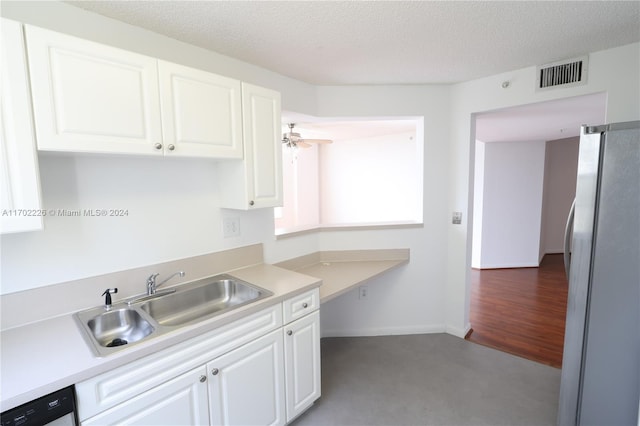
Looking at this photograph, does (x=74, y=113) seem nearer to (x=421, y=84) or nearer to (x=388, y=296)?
(x=421, y=84)

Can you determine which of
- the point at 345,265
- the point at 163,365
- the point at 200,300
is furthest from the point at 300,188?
the point at 163,365

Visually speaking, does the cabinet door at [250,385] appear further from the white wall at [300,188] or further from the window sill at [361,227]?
the white wall at [300,188]

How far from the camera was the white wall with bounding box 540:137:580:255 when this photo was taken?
5.91 m

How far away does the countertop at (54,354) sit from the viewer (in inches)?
38.9

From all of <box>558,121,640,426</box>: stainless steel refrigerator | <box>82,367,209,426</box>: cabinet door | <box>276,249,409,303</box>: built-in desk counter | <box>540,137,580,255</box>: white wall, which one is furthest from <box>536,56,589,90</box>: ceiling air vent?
<box>540,137,580,255</box>: white wall

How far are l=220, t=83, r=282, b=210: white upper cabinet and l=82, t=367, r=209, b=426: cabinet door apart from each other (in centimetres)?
97

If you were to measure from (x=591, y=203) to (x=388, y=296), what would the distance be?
185 centimetres

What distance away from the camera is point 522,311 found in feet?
11.6

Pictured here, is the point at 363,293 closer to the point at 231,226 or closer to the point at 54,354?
the point at 231,226

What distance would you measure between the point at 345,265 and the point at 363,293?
454 millimetres

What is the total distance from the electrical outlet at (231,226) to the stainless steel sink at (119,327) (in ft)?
2.43

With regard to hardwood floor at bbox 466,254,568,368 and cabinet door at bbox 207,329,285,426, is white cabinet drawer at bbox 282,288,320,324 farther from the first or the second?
hardwood floor at bbox 466,254,568,368

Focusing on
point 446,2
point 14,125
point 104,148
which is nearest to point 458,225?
point 446,2

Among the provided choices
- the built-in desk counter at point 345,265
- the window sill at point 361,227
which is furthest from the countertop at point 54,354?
the window sill at point 361,227
